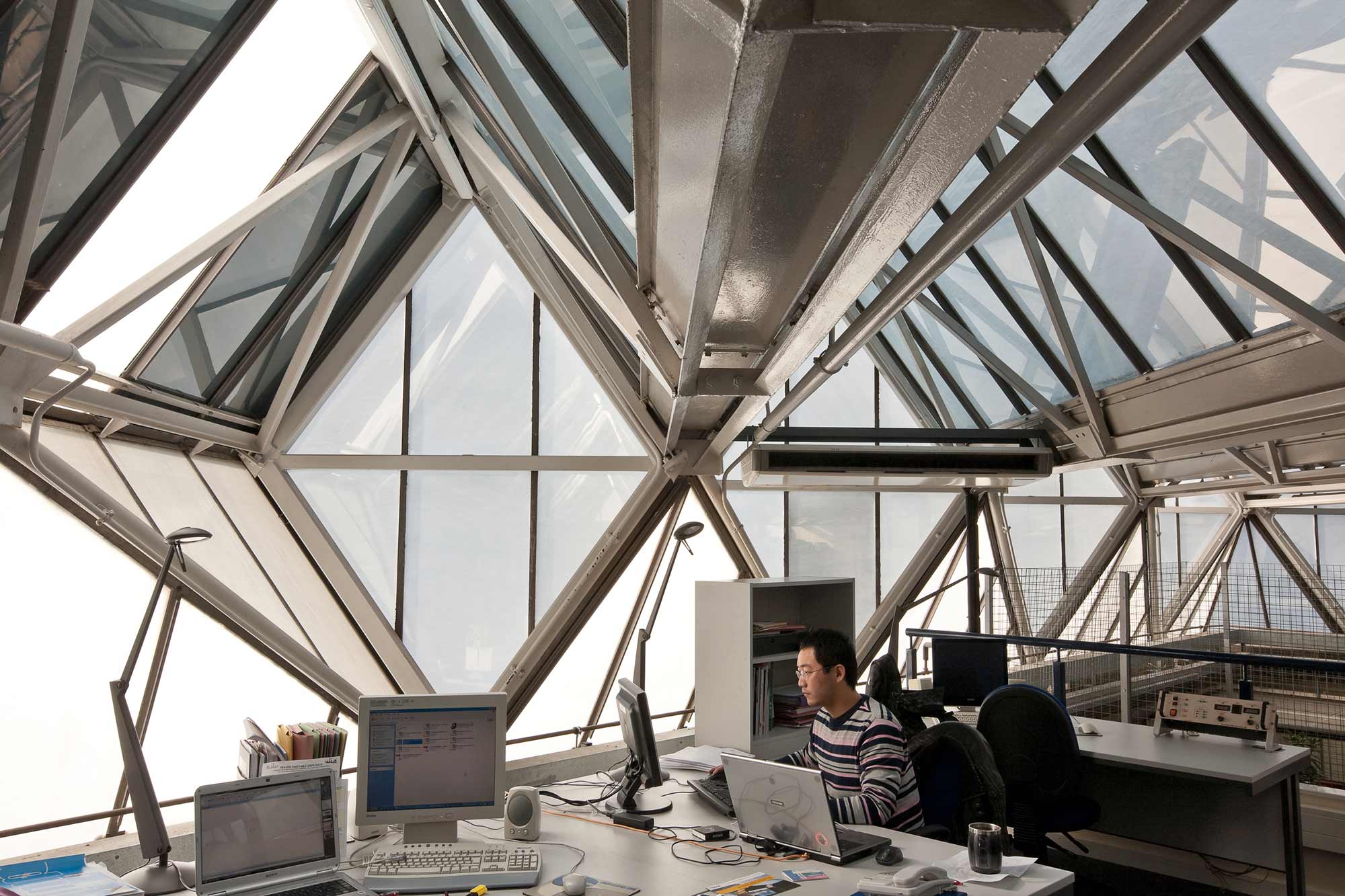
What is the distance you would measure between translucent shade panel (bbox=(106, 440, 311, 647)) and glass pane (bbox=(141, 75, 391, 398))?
56 cm

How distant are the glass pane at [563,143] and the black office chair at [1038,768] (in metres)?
3.29

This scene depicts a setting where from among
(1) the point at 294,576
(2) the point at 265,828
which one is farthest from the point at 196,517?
(2) the point at 265,828

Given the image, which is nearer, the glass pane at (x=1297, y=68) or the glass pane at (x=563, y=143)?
the glass pane at (x=1297, y=68)

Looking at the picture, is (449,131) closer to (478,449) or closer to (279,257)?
(279,257)

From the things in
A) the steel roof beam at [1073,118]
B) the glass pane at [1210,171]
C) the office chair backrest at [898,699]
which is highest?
the glass pane at [1210,171]

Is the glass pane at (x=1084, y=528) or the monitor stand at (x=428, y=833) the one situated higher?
the glass pane at (x=1084, y=528)

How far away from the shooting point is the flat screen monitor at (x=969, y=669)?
20.1ft

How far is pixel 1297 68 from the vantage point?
4137 mm

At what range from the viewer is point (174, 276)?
16.8ft

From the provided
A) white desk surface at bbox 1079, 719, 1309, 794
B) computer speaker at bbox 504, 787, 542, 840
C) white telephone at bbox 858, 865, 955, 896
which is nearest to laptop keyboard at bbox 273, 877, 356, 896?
computer speaker at bbox 504, 787, 542, 840

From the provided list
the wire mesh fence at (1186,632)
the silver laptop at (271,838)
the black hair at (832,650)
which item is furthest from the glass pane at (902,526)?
the silver laptop at (271,838)

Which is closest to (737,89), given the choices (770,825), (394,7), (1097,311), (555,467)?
(770,825)

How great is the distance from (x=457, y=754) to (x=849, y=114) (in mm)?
2650

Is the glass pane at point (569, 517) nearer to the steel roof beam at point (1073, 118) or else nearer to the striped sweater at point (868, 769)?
the striped sweater at point (868, 769)
